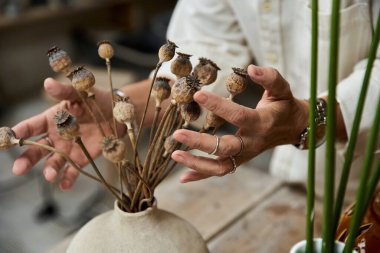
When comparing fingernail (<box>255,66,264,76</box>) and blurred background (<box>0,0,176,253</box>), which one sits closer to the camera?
fingernail (<box>255,66,264,76</box>)

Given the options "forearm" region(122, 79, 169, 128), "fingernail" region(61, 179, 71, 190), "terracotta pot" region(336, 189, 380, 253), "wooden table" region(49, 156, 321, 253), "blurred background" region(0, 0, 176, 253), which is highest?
"terracotta pot" region(336, 189, 380, 253)

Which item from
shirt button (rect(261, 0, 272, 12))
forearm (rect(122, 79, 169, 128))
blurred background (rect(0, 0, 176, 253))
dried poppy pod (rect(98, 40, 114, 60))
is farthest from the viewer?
blurred background (rect(0, 0, 176, 253))

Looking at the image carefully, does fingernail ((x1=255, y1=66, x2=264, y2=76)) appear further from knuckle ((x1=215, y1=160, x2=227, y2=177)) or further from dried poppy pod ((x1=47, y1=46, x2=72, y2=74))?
dried poppy pod ((x1=47, y1=46, x2=72, y2=74))

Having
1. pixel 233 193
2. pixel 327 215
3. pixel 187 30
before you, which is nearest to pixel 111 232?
pixel 327 215

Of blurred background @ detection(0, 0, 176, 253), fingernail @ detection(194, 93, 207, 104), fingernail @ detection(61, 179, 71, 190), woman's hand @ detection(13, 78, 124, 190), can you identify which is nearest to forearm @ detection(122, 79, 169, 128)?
woman's hand @ detection(13, 78, 124, 190)

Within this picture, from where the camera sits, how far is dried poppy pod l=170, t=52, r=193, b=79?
0.54m

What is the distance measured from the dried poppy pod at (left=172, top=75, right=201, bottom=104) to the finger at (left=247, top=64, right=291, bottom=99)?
8 cm

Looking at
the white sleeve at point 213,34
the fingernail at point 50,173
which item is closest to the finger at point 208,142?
the fingernail at point 50,173

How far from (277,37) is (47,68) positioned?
2.80 meters

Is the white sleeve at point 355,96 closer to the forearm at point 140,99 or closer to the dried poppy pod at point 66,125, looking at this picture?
the forearm at point 140,99

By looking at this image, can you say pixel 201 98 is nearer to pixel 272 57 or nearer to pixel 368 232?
pixel 368 232

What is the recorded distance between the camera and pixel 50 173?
0.64m

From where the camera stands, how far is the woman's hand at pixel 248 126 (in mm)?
523

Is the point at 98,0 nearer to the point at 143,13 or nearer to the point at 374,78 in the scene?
the point at 143,13
